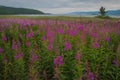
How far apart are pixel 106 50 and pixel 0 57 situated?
2767 millimetres

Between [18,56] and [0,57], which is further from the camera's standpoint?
[0,57]

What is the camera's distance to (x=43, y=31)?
9.91 m

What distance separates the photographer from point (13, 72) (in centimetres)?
682

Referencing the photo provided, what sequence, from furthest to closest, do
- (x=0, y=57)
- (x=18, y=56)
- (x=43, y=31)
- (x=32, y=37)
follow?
(x=43, y=31)
(x=32, y=37)
(x=0, y=57)
(x=18, y=56)

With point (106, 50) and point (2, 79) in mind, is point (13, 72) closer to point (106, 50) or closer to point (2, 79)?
point (2, 79)

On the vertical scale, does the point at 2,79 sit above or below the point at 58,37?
below

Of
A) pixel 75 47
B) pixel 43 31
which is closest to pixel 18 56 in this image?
pixel 75 47

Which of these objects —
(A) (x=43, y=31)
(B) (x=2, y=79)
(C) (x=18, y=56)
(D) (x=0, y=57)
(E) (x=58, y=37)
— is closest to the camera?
(C) (x=18, y=56)

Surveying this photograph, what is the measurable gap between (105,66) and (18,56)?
1.98 metres

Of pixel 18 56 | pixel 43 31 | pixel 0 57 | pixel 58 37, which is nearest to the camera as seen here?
pixel 18 56

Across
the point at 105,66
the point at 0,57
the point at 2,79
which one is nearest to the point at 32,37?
the point at 0,57

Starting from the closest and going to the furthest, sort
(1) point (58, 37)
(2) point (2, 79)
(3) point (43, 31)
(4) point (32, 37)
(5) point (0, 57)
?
(2) point (2, 79), (5) point (0, 57), (1) point (58, 37), (4) point (32, 37), (3) point (43, 31)

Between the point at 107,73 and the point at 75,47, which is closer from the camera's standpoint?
the point at 107,73

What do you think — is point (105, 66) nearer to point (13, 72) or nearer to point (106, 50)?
point (106, 50)
